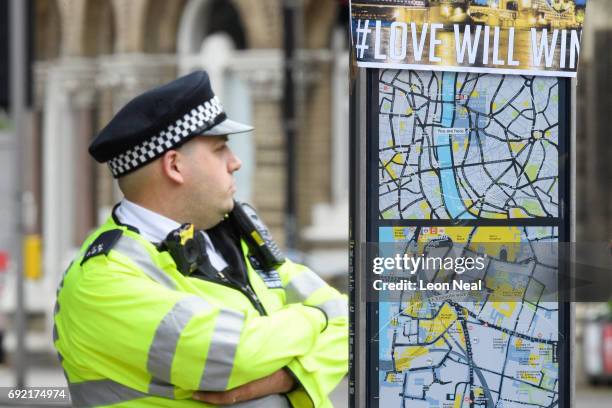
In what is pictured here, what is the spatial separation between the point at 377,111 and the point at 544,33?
40 centimetres

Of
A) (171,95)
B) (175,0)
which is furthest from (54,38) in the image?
(171,95)

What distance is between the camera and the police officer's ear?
3242 mm

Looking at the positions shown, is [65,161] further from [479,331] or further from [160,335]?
[479,331]

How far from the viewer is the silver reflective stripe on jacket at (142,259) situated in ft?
10.3

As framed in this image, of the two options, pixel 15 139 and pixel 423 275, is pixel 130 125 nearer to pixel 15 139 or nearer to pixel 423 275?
pixel 423 275

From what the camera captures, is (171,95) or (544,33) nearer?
(544,33)

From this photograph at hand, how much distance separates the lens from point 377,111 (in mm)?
2916

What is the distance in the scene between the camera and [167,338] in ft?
9.89

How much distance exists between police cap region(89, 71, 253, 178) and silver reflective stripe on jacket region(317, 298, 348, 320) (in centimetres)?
51

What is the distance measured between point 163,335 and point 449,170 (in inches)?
27.4

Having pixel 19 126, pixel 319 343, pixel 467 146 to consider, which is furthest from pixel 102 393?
pixel 19 126

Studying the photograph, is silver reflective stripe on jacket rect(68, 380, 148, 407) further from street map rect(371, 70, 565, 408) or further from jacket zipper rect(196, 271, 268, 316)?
street map rect(371, 70, 565, 408)

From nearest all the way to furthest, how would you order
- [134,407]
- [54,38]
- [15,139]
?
[134,407] < [15,139] < [54,38]

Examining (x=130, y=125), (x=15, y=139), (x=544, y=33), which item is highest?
(x=544, y=33)
